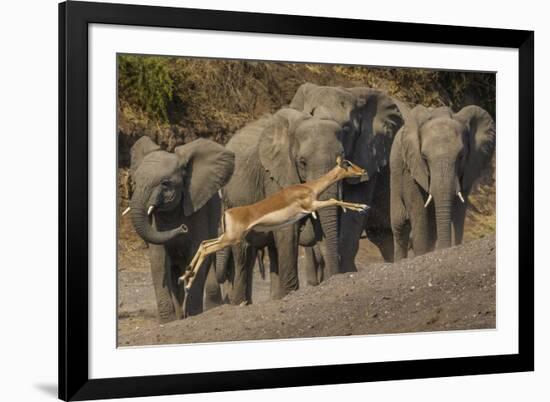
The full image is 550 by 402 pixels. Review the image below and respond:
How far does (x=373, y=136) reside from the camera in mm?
7871

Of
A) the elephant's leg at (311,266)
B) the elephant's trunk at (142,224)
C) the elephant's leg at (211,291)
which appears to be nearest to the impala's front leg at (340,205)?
the elephant's leg at (311,266)

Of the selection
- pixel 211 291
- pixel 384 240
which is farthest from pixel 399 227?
pixel 211 291

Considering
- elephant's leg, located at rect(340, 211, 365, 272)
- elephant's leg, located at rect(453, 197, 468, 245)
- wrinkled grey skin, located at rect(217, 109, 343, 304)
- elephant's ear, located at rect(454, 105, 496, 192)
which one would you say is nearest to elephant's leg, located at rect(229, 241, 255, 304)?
wrinkled grey skin, located at rect(217, 109, 343, 304)

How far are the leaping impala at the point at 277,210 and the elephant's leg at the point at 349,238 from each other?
0.17 ft

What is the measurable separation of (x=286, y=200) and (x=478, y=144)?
1289mm

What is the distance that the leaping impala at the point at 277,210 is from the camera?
7434mm

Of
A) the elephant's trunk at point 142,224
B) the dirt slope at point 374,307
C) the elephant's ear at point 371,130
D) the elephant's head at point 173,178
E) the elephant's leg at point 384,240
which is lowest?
the dirt slope at point 374,307

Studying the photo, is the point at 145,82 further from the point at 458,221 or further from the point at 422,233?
the point at 458,221

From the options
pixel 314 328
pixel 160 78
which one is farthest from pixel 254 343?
pixel 160 78

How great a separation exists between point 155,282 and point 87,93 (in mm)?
1089

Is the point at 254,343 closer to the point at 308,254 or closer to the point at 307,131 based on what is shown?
the point at 308,254

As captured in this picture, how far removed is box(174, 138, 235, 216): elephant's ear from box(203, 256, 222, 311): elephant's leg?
35 cm

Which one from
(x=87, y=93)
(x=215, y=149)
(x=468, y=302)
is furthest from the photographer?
(x=468, y=302)

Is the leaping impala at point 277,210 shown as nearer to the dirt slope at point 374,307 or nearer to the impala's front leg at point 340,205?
the impala's front leg at point 340,205
